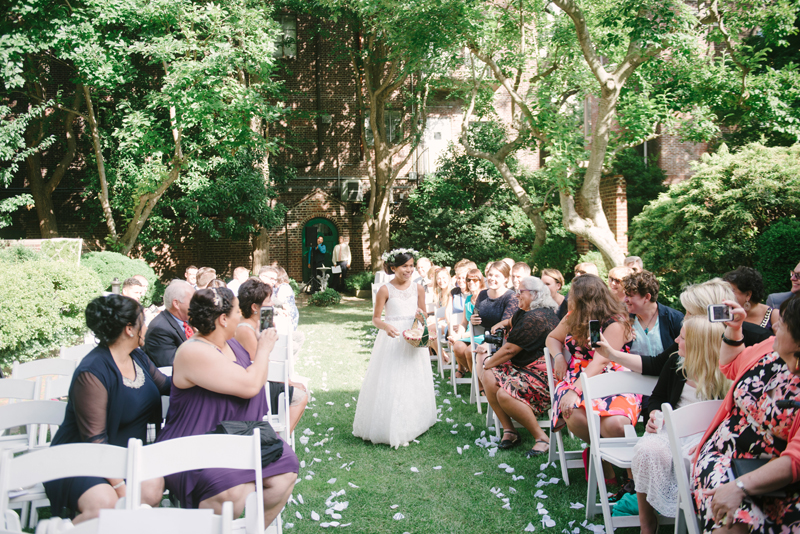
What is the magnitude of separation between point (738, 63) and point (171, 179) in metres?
12.1

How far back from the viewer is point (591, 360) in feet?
14.7

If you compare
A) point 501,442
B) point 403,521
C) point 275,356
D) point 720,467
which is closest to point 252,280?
point 275,356

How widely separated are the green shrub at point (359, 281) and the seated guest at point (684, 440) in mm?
17560

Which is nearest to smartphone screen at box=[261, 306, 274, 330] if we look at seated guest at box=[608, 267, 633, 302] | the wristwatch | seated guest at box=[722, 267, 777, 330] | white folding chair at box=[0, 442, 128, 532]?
white folding chair at box=[0, 442, 128, 532]

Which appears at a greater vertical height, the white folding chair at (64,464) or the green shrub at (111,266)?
the green shrub at (111,266)

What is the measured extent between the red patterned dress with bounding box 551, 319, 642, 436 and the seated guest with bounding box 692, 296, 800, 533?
1.26 m

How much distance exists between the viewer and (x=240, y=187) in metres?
18.1

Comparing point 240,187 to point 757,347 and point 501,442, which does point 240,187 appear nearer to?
point 501,442

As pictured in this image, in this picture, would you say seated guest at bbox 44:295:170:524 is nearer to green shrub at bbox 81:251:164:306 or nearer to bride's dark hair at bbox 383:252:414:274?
bride's dark hair at bbox 383:252:414:274

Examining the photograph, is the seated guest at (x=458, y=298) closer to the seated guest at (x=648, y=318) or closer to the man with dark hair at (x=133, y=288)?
the seated guest at (x=648, y=318)

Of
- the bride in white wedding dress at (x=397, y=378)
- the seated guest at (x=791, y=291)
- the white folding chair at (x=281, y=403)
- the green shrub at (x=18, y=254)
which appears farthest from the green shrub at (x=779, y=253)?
the green shrub at (x=18, y=254)

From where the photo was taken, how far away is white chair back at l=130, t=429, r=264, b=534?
8.46 feet

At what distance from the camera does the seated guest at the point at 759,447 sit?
2.43 metres

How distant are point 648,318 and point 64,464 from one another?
4.11 meters
